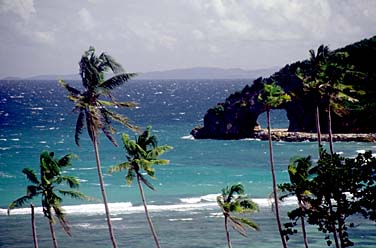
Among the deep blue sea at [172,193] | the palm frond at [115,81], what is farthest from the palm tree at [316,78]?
the deep blue sea at [172,193]

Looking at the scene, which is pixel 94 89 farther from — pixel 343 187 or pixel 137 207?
pixel 137 207

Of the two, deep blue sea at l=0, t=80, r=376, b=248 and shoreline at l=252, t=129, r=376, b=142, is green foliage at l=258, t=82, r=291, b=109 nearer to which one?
deep blue sea at l=0, t=80, r=376, b=248

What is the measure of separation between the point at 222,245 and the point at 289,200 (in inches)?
775

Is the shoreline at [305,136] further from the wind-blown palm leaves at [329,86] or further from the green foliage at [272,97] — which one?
the green foliage at [272,97]

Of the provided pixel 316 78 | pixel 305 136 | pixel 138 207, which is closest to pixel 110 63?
pixel 316 78

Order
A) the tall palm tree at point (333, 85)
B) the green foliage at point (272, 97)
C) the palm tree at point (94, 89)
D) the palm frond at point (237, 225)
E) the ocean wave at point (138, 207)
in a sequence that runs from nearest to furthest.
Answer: the palm tree at point (94, 89), the palm frond at point (237, 225), the tall palm tree at point (333, 85), the green foliage at point (272, 97), the ocean wave at point (138, 207)

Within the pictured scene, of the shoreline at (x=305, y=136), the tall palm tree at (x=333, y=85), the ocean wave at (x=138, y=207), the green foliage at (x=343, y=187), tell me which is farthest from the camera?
the shoreline at (x=305, y=136)

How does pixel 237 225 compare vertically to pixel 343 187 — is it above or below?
below

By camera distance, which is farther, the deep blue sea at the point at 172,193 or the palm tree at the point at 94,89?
the deep blue sea at the point at 172,193

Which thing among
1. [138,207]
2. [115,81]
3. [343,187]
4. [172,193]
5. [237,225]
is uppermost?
[115,81]

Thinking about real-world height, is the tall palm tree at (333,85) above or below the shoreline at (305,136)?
above

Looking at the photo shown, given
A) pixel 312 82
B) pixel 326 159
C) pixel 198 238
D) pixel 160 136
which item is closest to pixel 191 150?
pixel 160 136

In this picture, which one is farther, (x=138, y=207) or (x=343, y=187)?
(x=138, y=207)

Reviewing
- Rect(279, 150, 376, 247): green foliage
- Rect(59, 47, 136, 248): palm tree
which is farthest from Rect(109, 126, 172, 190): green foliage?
Rect(279, 150, 376, 247): green foliage
